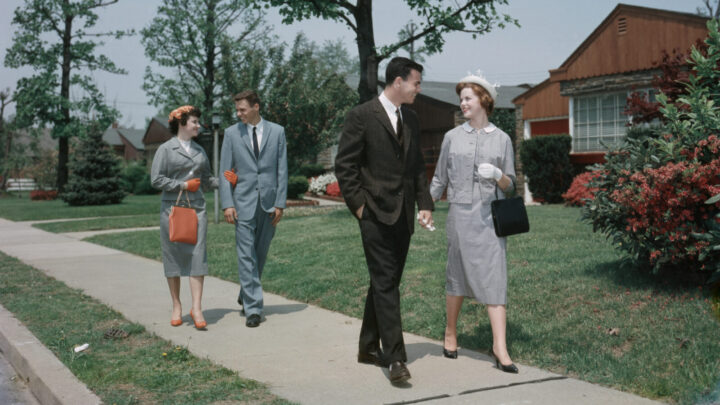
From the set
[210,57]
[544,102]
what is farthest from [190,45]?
[544,102]

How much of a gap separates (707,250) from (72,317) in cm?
562

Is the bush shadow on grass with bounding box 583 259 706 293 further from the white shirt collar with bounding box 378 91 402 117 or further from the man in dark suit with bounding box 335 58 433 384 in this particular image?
the white shirt collar with bounding box 378 91 402 117

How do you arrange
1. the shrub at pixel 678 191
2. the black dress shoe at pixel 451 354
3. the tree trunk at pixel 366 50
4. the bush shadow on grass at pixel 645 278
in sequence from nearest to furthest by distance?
1. the black dress shoe at pixel 451 354
2. the shrub at pixel 678 191
3. the bush shadow on grass at pixel 645 278
4. the tree trunk at pixel 366 50

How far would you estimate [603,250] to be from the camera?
26.3 feet

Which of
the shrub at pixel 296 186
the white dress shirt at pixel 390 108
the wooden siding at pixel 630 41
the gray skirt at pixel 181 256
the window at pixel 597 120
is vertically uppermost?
the wooden siding at pixel 630 41

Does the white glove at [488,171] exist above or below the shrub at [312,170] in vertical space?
below

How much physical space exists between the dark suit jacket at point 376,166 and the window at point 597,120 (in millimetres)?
17242

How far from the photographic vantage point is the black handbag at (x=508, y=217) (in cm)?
456

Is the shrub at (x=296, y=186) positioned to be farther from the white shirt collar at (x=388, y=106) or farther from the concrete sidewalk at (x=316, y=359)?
the white shirt collar at (x=388, y=106)

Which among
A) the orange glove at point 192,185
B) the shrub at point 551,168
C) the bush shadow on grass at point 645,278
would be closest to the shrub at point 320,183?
the shrub at point 551,168

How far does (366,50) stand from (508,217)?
11726mm

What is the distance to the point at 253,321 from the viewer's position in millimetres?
6055

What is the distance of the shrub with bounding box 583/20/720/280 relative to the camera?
5473 millimetres

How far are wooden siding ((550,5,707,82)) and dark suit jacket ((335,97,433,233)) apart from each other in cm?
1597
